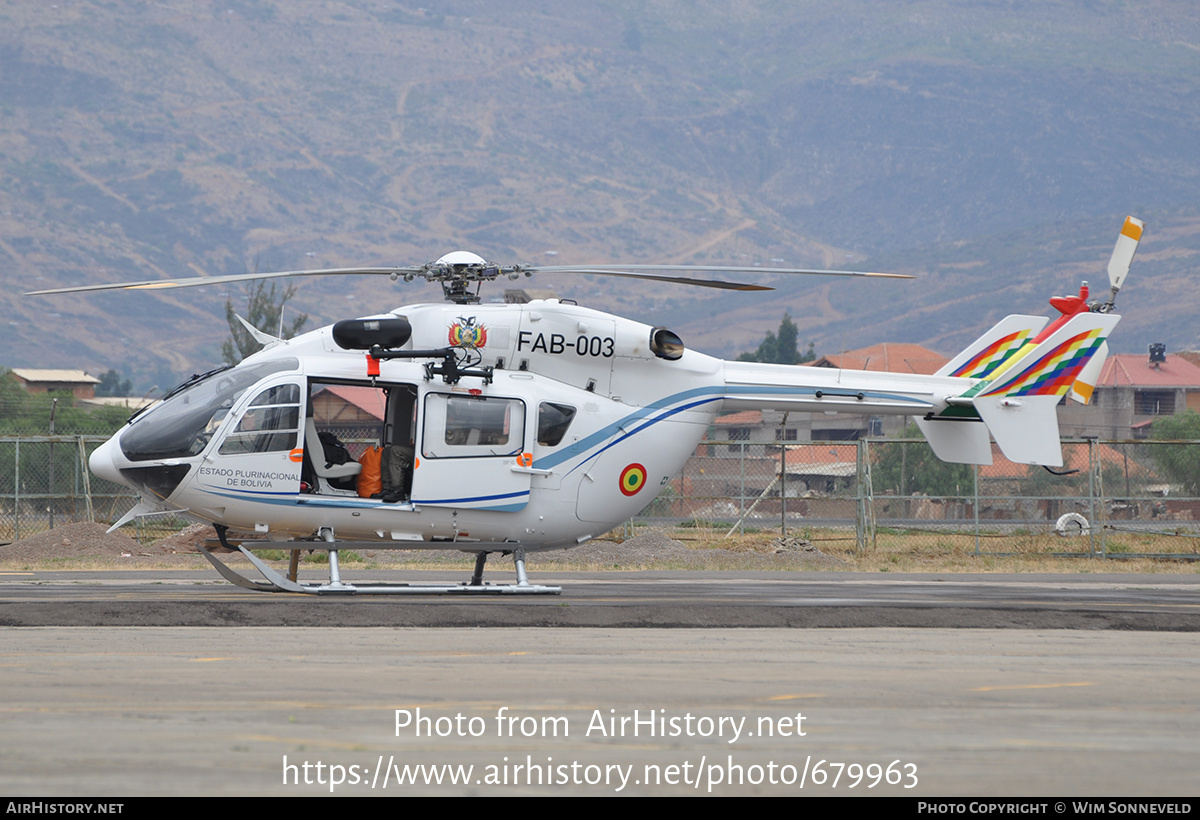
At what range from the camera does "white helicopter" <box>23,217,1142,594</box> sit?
14.1 metres

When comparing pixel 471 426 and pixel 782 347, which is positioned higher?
pixel 782 347

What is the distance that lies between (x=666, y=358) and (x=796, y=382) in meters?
1.77

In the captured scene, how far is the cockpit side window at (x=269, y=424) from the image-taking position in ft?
46.2

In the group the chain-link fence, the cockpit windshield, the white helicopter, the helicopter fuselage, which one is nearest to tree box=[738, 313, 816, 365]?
the chain-link fence

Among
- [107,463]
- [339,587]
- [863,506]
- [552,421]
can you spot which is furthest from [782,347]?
[107,463]

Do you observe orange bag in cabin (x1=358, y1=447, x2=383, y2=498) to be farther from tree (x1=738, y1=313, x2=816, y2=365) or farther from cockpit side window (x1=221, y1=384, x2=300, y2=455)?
tree (x1=738, y1=313, x2=816, y2=365)

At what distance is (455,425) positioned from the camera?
14758 mm

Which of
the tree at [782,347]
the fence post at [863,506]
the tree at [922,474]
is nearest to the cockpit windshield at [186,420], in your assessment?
the fence post at [863,506]

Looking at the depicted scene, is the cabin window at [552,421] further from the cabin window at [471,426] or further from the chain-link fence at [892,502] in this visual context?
the chain-link fence at [892,502]

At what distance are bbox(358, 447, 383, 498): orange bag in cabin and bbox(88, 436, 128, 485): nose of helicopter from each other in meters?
2.45

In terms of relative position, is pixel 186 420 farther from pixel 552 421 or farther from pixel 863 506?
pixel 863 506

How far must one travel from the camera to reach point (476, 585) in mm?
14930

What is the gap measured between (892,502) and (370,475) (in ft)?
119

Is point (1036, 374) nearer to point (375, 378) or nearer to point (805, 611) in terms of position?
point (805, 611)
